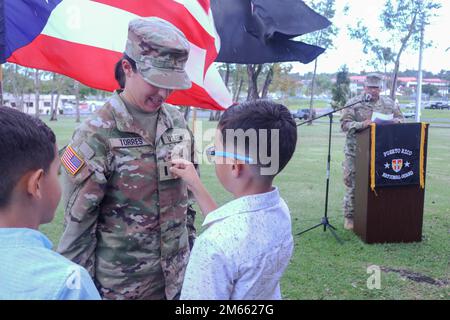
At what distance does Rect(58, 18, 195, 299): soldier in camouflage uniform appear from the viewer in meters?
1.77

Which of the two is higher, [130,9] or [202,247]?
[130,9]

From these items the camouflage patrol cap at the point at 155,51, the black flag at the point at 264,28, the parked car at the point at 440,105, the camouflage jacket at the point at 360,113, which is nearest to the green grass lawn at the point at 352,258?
the camouflage jacket at the point at 360,113

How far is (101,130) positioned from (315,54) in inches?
112

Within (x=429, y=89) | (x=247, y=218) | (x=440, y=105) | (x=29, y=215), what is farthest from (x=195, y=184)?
(x=429, y=89)

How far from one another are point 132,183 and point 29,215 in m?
0.74

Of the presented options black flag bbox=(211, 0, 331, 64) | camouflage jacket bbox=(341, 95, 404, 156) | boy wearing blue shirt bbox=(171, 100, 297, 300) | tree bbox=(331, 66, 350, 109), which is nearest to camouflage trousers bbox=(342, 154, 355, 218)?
camouflage jacket bbox=(341, 95, 404, 156)

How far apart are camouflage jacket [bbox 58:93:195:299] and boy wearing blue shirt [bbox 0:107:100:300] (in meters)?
0.58

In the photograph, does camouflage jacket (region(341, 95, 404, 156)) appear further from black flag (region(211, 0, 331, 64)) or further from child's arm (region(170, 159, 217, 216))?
child's arm (region(170, 159, 217, 216))

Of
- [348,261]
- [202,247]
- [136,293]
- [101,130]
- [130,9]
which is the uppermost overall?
[130,9]

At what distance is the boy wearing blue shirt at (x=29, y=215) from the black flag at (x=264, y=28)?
3156mm

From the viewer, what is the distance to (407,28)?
3041cm

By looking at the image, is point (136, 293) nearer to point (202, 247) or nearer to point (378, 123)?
point (202, 247)

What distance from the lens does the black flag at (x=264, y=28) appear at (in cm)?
399
